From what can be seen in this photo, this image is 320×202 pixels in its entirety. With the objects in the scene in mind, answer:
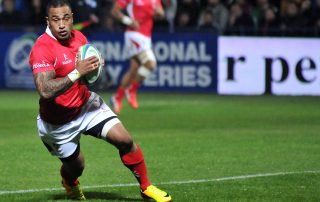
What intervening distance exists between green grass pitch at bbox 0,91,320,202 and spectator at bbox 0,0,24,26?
423cm

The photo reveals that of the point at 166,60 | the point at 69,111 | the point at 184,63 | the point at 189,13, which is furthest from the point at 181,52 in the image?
the point at 69,111

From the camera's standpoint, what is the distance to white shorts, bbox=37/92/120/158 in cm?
837

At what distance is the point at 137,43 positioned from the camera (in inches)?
694

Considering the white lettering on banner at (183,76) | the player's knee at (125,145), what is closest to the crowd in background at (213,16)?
the white lettering on banner at (183,76)

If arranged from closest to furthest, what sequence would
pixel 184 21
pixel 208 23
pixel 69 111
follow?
pixel 69 111, pixel 208 23, pixel 184 21

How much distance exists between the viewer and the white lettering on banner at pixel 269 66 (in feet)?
67.9

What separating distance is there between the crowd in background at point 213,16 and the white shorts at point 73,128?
1335 centimetres

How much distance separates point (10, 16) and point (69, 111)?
15115 millimetres

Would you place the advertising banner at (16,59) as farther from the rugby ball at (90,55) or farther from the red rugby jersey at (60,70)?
the rugby ball at (90,55)

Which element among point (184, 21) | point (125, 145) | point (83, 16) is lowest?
point (184, 21)

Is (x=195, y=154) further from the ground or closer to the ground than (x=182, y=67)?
further from the ground

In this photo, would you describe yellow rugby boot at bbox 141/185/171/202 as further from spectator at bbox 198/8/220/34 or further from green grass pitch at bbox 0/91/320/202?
spectator at bbox 198/8/220/34

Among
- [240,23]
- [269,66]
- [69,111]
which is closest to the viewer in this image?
[69,111]

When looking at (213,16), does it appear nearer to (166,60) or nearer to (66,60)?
(166,60)
